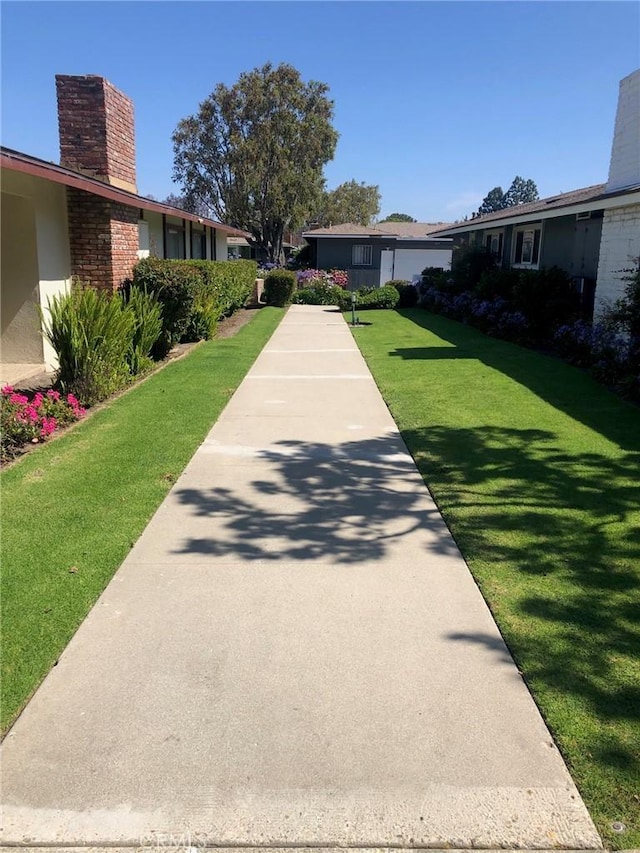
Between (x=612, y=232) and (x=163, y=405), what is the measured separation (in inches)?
341

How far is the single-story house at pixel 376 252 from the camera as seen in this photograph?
118 feet

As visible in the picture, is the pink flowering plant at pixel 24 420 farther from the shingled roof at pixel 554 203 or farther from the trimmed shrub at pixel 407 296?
A: the trimmed shrub at pixel 407 296

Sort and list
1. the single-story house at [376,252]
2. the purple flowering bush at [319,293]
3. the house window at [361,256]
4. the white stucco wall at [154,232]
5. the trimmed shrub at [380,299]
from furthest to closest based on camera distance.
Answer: the house window at [361,256] → the single-story house at [376,252] → the purple flowering bush at [319,293] → the trimmed shrub at [380,299] → the white stucco wall at [154,232]

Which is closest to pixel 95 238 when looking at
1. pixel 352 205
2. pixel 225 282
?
pixel 225 282

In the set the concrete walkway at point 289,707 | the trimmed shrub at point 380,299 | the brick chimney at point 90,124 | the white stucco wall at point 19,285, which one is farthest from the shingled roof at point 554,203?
the concrete walkway at point 289,707

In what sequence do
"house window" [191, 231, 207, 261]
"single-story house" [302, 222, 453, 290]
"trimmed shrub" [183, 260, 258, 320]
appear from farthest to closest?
"single-story house" [302, 222, 453, 290] → "house window" [191, 231, 207, 261] → "trimmed shrub" [183, 260, 258, 320]

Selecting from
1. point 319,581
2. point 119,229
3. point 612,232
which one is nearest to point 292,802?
point 319,581

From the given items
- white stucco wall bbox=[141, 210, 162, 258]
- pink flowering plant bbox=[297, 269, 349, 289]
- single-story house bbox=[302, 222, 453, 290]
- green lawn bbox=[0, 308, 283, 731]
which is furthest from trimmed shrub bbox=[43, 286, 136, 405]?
single-story house bbox=[302, 222, 453, 290]

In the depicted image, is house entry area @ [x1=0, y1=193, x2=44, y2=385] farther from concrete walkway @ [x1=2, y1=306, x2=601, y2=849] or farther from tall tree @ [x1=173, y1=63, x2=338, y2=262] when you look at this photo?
tall tree @ [x1=173, y1=63, x2=338, y2=262]

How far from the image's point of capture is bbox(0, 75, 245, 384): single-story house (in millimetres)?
8742

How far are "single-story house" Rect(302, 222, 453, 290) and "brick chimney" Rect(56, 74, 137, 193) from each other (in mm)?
22876

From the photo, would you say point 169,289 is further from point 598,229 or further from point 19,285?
point 598,229

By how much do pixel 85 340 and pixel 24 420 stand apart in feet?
5.17

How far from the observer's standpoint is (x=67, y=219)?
391 inches
